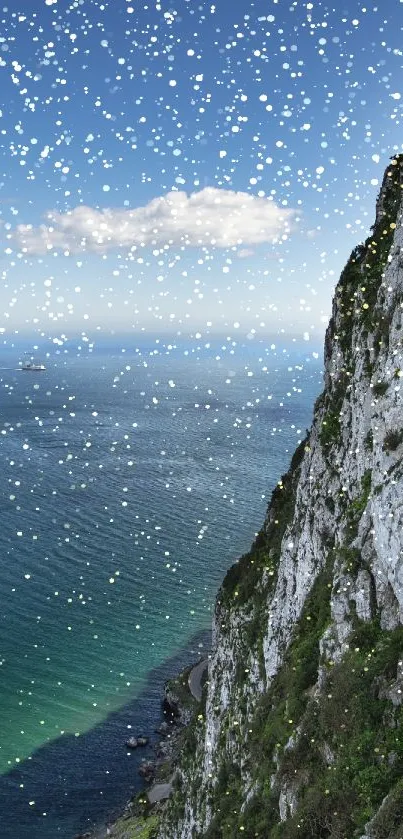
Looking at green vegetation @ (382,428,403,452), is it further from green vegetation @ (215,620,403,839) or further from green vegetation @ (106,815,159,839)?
green vegetation @ (106,815,159,839)

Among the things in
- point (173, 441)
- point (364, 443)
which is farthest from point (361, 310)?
point (173, 441)

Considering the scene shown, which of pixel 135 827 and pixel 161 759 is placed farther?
pixel 161 759

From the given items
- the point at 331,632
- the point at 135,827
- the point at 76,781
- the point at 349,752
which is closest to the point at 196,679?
the point at 76,781

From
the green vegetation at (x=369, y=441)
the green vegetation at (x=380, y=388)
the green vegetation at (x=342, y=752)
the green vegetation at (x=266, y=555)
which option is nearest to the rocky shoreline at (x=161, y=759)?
the green vegetation at (x=266, y=555)

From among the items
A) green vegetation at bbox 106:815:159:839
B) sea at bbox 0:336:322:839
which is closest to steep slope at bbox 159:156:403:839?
green vegetation at bbox 106:815:159:839

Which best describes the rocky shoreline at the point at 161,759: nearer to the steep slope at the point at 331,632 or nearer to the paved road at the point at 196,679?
the paved road at the point at 196,679

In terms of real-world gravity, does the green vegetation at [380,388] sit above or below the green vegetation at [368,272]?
below

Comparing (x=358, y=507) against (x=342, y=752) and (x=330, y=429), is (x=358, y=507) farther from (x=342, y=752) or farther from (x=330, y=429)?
(x=342, y=752)
